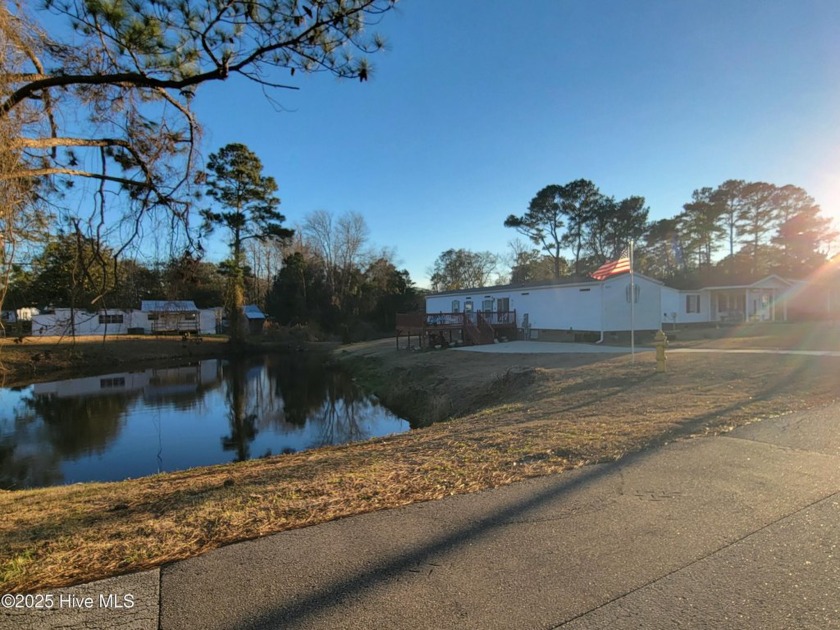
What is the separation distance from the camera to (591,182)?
4647cm

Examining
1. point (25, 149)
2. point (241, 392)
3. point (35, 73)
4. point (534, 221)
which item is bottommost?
point (241, 392)

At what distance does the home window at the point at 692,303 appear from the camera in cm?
3188

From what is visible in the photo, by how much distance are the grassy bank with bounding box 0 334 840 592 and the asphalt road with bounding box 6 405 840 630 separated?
385 mm

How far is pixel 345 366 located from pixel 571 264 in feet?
101

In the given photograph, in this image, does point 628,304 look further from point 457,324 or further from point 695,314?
point 695,314

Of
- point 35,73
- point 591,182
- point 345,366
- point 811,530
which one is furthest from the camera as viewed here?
point 591,182

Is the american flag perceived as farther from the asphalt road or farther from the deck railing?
the deck railing

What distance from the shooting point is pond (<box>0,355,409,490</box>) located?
11195mm

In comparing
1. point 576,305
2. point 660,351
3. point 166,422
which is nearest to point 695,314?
point 576,305

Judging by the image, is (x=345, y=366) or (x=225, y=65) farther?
(x=345, y=366)

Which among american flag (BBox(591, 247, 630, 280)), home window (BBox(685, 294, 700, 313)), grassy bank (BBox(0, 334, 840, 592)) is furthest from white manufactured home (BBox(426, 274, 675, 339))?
grassy bank (BBox(0, 334, 840, 592))

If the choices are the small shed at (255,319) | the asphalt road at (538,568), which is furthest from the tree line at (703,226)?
the asphalt road at (538,568)

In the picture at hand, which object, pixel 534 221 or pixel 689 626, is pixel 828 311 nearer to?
pixel 534 221

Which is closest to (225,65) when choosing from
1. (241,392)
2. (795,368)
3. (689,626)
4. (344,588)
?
(344,588)
